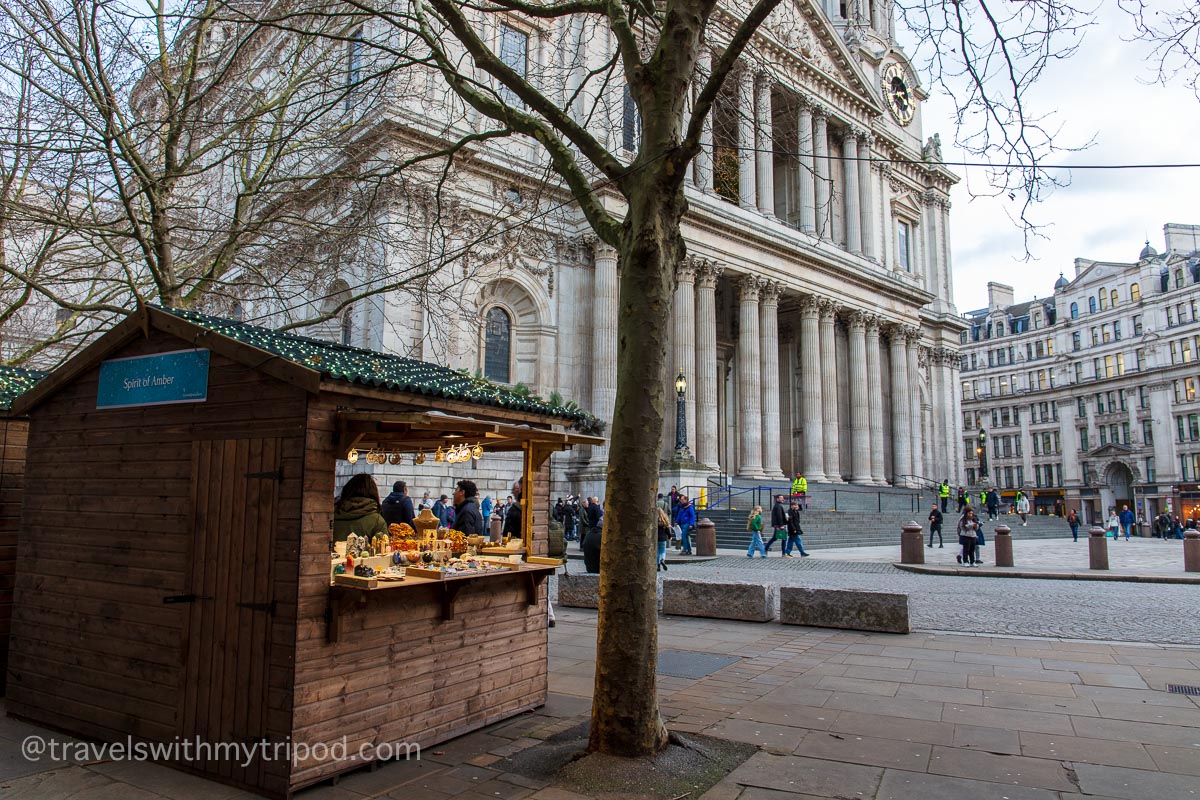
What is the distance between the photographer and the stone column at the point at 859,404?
134 feet

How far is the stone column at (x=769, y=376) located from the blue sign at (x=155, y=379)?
32.0 m

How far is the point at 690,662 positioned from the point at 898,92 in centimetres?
4955

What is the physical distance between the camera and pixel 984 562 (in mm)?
21625

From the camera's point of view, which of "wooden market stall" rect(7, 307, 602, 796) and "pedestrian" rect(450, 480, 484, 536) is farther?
"pedestrian" rect(450, 480, 484, 536)

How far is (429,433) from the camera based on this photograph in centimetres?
727

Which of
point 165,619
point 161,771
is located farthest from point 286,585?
point 161,771

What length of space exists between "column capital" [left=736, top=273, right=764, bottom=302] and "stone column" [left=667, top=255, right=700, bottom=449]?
3.57 m

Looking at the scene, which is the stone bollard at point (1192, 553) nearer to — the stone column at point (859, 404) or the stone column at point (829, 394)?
the stone column at point (829, 394)

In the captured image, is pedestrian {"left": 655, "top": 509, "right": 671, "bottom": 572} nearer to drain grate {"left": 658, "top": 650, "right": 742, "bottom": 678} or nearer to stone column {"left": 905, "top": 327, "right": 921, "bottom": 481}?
drain grate {"left": 658, "top": 650, "right": 742, "bottom": 678}

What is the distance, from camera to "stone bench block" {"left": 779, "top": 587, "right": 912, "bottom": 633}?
10.8 meters

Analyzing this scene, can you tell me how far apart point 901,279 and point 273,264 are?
37599 mm

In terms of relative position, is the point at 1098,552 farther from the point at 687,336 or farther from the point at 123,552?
the point at 123,552

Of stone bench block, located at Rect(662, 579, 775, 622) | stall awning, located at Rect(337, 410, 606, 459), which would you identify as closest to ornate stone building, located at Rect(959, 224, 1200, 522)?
stone bench block, located at Rect(662, 579, 775, 622)

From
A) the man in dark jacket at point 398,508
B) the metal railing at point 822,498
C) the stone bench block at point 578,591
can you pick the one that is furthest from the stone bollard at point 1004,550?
the man in dark jacket at point 398,508
